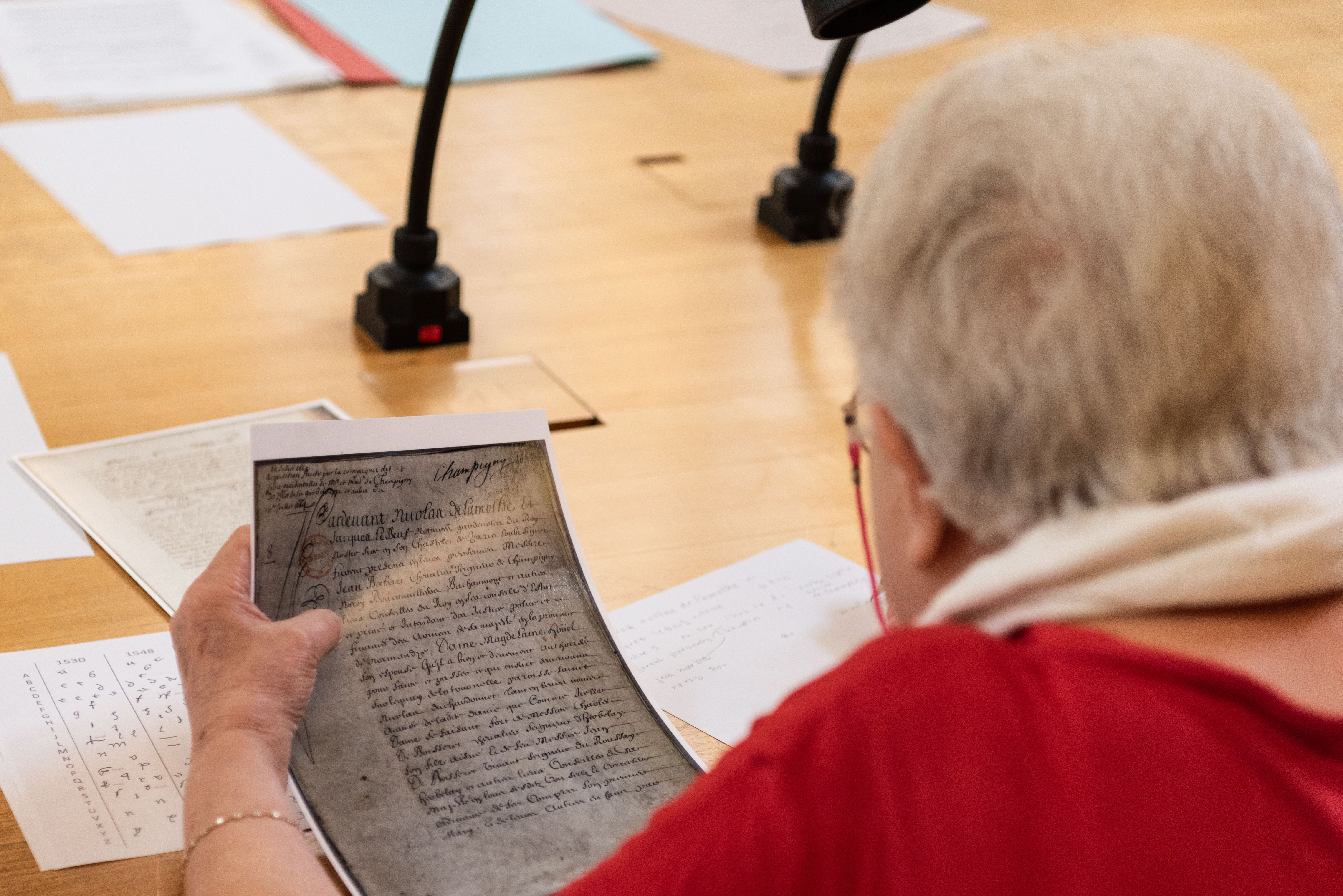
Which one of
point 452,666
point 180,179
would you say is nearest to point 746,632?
point 452,666

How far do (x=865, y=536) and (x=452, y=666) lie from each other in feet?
0.76

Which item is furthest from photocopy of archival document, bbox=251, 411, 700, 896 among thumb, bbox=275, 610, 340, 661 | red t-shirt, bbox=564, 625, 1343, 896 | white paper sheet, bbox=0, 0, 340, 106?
white paper sheet, bbox=0, 0, 340, 106

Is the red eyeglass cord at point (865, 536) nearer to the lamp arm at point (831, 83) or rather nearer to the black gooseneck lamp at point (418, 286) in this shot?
the black gooseneck lamp at point (418, 286)

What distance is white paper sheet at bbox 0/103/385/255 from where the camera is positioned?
131 cm

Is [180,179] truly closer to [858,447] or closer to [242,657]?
[242,657]

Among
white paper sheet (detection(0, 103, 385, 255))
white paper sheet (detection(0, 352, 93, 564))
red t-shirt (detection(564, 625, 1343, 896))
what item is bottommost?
white paper sheet (detection(0, 352, 93, 564))

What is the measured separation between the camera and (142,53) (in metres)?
1.67

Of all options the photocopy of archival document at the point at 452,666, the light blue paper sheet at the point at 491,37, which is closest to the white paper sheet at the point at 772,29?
the light blue paper sheet at the point at 491,37

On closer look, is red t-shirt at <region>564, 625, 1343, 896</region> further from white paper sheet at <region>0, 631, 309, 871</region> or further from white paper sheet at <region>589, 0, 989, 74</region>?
white paper sheet at <region>589, 0, 989, 74</region>

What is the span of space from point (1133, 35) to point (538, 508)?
0.44 m

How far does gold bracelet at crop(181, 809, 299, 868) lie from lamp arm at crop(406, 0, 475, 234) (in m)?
0.60

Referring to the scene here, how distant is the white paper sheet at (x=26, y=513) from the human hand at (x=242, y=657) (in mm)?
179

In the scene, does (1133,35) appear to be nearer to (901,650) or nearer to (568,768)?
(901,650)

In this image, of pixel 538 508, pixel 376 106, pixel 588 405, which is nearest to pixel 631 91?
pixel 376 106
